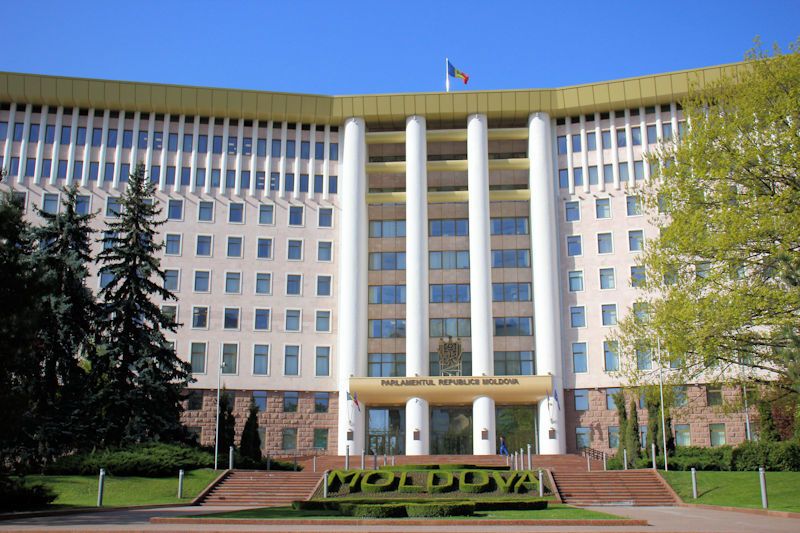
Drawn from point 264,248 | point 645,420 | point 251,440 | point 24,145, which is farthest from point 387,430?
point 24,145

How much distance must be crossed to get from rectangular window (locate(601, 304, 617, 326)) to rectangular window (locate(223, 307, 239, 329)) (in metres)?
24.1

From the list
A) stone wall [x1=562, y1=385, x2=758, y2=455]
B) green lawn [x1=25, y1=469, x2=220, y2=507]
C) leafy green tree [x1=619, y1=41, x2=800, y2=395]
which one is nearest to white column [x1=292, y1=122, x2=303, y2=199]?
stone wall [x1=562, y1=385, x2=758, y2=455]

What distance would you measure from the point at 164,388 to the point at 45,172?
76.0 ft

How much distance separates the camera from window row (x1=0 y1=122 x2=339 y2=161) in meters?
54.3

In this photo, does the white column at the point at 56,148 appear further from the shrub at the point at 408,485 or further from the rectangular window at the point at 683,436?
the rectangular window at the point at 683,436

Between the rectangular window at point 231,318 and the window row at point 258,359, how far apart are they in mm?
1219

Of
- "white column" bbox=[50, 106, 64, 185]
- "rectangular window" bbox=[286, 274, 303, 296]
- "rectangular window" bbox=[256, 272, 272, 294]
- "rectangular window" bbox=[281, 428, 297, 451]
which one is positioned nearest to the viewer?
"rectangular window" bbox=[281, 428, 297, 451]

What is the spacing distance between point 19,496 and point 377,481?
12.6 meters

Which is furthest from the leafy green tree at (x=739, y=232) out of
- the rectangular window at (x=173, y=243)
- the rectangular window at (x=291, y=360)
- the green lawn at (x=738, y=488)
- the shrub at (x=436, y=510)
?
the rectangular window at (x=173, y=243)

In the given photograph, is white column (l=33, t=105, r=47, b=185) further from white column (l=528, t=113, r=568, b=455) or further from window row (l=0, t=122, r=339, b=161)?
white column (l=528, t=113, r=568, b=455)

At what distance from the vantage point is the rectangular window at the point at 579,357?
52000 millimetres

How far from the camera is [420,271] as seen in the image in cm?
5288

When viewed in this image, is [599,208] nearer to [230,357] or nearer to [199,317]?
[230,357]

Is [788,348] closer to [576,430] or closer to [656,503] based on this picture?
[656,503]
